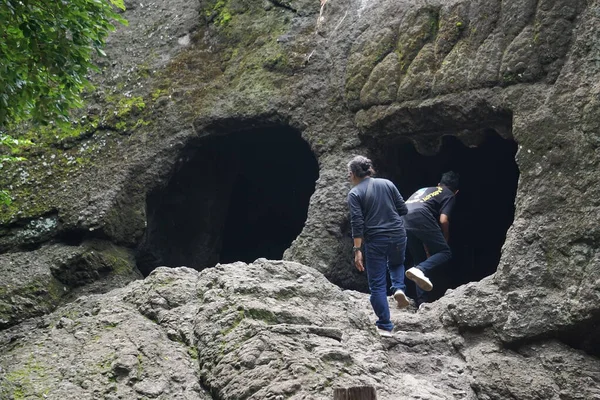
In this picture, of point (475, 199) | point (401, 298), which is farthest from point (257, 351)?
point (475, 199)

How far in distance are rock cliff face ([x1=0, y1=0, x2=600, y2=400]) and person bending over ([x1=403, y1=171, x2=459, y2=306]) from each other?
0.60 meters

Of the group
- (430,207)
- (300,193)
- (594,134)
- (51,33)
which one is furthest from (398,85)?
(300,193)

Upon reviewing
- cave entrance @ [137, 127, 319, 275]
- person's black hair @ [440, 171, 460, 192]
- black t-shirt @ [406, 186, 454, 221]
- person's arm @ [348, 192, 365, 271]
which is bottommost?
person's arm @ [348, 192, 365, 271]

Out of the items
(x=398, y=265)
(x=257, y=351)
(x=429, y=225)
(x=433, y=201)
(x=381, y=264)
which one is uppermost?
(x=433, y=201)

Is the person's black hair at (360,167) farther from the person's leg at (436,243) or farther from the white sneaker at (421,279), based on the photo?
the person's leg at (436,243)

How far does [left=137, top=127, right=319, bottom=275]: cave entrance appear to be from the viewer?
36.4 ft

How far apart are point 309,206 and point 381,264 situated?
2.36 meters

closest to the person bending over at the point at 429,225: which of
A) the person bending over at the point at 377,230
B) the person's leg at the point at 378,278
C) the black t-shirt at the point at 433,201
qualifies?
the black t-shirt at the point at 433,201

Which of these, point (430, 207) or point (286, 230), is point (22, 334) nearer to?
point (430, 207)

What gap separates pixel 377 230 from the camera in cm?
677

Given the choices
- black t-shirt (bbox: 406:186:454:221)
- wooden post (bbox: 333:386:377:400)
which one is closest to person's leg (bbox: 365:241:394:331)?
black t-shirt (bbox: 406:186:454:221)

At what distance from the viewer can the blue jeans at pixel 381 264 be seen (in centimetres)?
660

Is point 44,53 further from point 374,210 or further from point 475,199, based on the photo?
point 475,199

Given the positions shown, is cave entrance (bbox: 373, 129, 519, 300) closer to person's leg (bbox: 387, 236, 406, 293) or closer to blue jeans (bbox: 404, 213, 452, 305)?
blue jeans (bbox: 404, 213, 452, 305)
